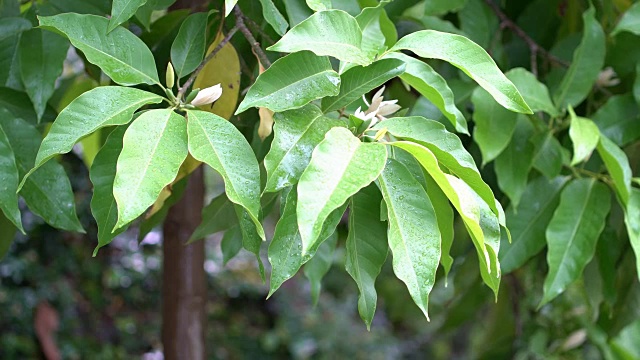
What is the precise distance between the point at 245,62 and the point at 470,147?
1.17ft

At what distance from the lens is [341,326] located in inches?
130

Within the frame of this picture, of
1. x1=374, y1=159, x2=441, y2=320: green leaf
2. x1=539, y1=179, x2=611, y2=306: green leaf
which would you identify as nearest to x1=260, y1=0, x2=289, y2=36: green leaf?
x1=374, y1=159, x2=441, y2=320: green leaf

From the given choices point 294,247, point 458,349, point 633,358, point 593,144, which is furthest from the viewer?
point 458,349

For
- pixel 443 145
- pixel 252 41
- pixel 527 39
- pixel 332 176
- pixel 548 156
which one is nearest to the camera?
pixel 332 176

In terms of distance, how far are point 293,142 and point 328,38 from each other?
9cm

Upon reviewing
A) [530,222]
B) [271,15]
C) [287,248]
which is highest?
[271,15]

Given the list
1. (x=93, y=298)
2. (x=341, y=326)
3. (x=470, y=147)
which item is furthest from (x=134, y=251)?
(x=470, y=147)

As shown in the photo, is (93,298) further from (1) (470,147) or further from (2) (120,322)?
(1) (470,147)

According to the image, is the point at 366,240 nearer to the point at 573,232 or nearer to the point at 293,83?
the point at 293,83

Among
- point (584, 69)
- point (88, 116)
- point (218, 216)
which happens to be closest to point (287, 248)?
point (88, 116)

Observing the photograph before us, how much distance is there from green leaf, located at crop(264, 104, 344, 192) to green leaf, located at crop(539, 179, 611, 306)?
40cm

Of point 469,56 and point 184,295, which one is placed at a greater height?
point 469,56

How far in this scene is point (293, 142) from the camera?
59 cm

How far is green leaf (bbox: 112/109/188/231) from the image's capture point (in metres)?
0.52
